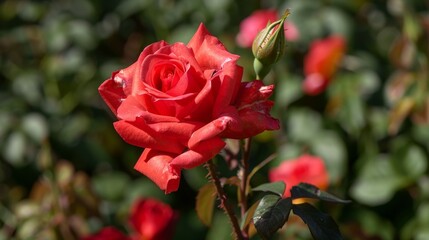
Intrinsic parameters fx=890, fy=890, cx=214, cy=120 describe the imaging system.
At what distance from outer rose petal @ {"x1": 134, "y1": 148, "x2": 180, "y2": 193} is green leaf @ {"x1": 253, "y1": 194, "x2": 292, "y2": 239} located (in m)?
0.09

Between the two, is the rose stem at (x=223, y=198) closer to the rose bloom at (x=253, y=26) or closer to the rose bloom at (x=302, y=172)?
the rose bloom at (x=302, y=172)

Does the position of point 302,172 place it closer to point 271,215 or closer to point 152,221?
point 152,221

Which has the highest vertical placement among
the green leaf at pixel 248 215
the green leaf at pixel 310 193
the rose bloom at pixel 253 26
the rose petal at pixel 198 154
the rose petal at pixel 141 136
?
the rose petal at pixel 141 136

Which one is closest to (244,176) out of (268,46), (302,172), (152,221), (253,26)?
(268,46)

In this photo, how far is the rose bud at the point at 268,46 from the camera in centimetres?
94

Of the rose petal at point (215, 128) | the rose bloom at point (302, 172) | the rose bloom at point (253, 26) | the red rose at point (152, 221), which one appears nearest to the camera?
the rose petal at point (215, 128)

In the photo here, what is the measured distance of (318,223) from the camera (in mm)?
905

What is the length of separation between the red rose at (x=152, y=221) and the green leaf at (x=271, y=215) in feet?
1.54

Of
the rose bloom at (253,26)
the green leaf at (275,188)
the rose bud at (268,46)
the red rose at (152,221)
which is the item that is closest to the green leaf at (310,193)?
the green leaf at (275,188)

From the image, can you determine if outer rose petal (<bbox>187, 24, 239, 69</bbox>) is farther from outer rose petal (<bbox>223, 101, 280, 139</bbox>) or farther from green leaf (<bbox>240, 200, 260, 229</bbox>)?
green leaf (<bbox>240, 200, 260, 229</bbox>)

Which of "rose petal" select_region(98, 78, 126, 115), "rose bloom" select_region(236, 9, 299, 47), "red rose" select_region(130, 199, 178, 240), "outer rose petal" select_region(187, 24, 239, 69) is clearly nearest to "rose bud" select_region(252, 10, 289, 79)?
"outer rose petal" select_region(187, 24, 239, 69)

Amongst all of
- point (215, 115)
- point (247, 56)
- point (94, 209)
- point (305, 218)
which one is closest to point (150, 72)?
point (215, 115)

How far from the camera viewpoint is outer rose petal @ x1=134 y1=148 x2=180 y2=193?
85 cm

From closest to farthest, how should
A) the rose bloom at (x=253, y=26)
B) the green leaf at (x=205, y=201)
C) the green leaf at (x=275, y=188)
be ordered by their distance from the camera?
the green leaf at (x=275, y=188) < the green leaf at (x=205, y=201) < the rose bloom at (x=253, y=26)
